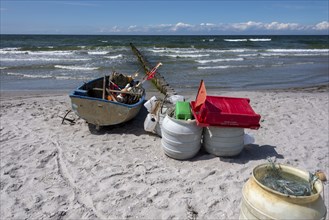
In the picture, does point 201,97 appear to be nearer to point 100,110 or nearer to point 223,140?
point 223,140

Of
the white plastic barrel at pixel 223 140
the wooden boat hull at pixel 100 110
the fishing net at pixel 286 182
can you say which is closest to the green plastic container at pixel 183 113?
the white plastic barrel at pixel 223 140

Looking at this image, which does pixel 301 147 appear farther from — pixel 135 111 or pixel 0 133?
pixel 0 133

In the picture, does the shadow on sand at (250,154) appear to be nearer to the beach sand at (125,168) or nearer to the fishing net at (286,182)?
the beach sand at (125,168)

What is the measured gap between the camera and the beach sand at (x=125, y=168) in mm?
4246

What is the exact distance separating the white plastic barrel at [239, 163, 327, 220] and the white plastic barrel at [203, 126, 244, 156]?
2687 millimetres

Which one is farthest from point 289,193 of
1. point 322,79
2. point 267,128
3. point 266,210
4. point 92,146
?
point 322,79

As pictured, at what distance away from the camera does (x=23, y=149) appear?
609 cm

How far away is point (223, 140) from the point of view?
209 inches

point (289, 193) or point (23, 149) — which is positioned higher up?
point (289, 193)

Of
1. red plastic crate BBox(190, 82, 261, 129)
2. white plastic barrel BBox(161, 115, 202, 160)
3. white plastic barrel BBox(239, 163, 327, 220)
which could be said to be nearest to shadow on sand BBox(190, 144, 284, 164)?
white plastic barrel BBox(161, 115, 202, 160)

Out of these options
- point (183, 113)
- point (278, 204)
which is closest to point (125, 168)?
point (183, 113)

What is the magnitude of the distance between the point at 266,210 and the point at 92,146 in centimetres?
445

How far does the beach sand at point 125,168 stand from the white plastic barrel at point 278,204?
1678 millimetres

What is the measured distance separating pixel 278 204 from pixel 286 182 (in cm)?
41
